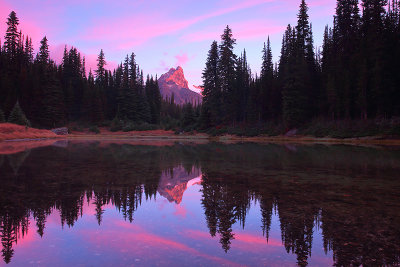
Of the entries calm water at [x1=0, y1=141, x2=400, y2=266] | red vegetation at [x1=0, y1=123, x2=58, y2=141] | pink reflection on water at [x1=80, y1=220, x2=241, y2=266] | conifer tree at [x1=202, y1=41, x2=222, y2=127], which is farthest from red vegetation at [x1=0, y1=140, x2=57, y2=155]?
conifer tree at [x1=202, y1=41, x2=222, y2=127]

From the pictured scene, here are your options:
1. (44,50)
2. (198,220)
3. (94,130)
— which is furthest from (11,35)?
(198,220)

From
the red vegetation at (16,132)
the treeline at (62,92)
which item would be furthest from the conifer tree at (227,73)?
the red vegetation at (16,132)

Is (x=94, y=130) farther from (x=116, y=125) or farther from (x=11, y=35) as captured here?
(x=11, y=35)

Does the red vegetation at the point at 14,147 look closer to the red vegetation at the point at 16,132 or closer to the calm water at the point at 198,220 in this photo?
the red vegetation at the point at 16,132

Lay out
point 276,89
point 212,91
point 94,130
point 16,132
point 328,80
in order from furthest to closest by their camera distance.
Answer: point 94,130 < point 212,91 < point 276,89 < point 328,80 < point 16,132

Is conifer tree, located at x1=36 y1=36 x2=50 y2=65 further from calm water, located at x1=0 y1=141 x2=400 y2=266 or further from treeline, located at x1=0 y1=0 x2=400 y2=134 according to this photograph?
calm water, located at x1=0 y1=141 x2=400 y2=266

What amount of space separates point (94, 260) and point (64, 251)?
23.7 inches

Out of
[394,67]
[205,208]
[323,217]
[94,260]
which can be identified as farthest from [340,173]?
[394,67]

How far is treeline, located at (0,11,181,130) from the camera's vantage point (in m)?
58.7

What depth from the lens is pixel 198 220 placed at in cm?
591

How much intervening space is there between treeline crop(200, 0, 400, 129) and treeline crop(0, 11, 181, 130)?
2127 centimetres

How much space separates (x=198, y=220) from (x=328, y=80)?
142 ft

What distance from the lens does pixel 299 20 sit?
2052 inches

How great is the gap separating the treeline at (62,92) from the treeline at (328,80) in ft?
69.8
